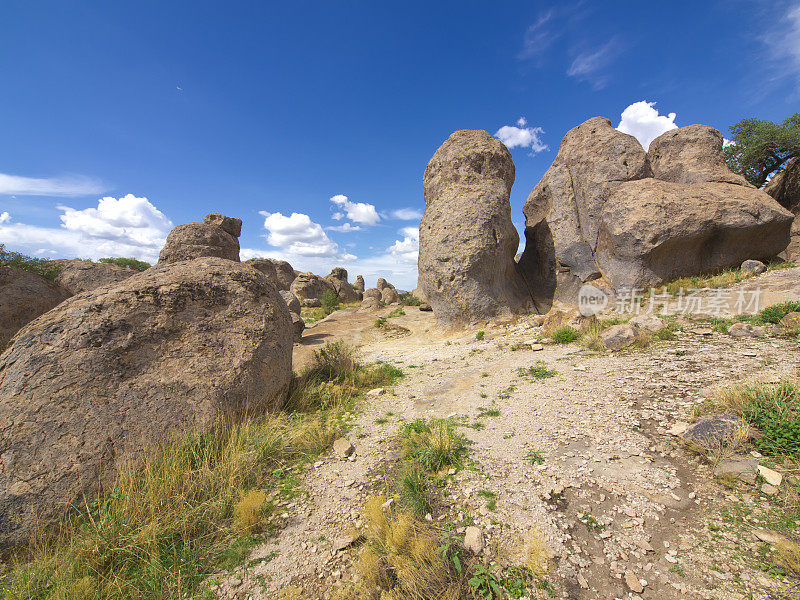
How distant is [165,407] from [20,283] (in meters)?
7.67

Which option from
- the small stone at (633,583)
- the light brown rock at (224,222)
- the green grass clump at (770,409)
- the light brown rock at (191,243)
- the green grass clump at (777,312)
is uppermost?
the light brown rock at (224,222)

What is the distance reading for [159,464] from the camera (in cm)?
322

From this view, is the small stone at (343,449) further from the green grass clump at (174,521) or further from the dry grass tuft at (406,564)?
the dry grass tuft at (406,564)

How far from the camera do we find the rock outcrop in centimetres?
1024

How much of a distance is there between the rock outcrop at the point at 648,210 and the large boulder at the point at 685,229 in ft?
0.10

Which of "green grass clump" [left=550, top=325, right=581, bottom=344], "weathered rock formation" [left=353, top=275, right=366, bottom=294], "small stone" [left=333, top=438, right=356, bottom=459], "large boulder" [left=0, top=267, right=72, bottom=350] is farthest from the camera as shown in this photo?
"weathered rock formation" [left=353, top=275, right=366, bottom=294]

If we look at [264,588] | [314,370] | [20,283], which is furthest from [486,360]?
[20,283]

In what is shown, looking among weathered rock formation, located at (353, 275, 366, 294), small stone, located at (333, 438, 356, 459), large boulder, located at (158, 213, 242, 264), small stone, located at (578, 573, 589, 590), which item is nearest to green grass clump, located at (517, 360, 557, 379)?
small stone, located at (333, 438, 356, 459)

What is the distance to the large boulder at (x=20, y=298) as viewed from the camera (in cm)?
696

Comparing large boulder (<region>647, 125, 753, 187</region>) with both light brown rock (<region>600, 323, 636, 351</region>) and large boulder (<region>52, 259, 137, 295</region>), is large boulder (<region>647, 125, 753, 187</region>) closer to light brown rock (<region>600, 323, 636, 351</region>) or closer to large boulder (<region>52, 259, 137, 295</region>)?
light brown rock (<region>600, 323, 636, 351</region>)

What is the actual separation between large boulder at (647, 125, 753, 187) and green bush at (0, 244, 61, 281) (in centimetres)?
2106

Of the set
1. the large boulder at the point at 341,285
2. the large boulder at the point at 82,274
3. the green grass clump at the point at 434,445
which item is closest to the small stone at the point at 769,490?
the green grass clump at the point at 434,445

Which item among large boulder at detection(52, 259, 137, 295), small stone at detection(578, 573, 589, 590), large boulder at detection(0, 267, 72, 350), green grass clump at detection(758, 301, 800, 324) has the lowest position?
small stone at detection(578, 573, 589, 590)

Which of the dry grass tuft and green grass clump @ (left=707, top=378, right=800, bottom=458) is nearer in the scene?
the dry grass tuft
